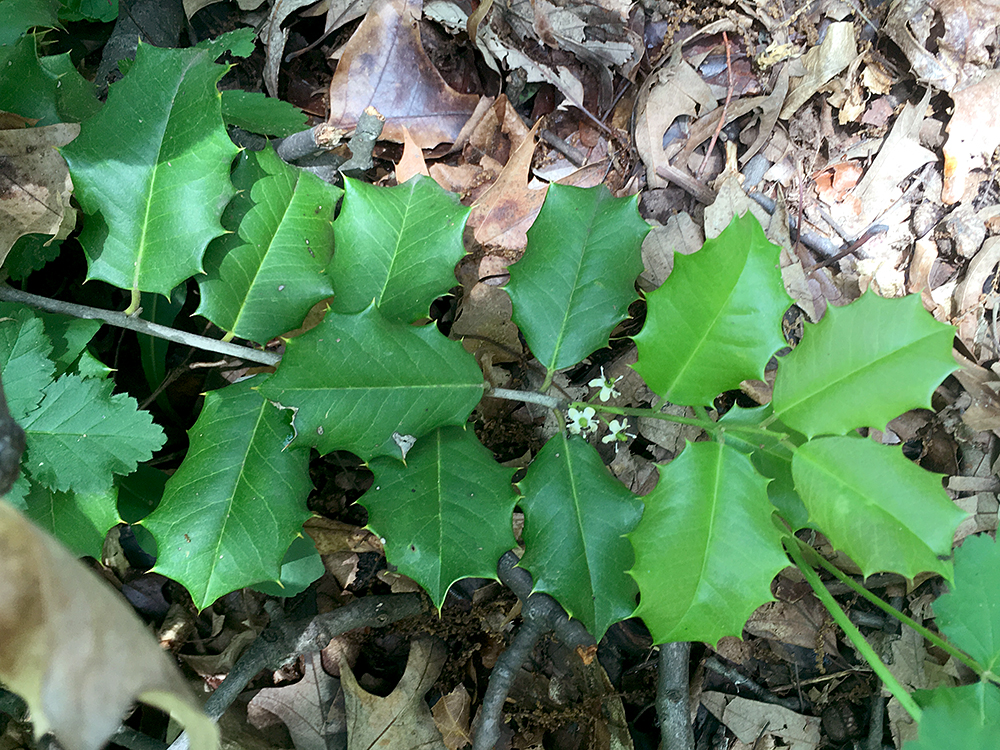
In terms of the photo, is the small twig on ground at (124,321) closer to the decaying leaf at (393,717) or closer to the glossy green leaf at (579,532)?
the glossy green leaf at (579,532)

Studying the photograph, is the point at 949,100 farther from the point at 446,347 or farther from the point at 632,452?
the point at 446,347

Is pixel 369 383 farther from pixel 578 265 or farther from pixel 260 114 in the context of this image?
pixel 260 114

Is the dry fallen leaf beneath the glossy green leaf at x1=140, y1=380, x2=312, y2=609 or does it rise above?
above

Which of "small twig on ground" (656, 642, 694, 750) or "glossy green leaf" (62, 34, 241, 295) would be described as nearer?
"glossy green leaf" (62, 34, 241, 295)

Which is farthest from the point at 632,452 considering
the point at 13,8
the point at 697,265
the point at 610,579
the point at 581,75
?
the point at 13,8

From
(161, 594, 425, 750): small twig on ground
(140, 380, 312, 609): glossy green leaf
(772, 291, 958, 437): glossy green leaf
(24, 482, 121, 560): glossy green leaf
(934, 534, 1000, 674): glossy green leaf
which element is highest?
(772, 291, 958, 437): glossy green leaf

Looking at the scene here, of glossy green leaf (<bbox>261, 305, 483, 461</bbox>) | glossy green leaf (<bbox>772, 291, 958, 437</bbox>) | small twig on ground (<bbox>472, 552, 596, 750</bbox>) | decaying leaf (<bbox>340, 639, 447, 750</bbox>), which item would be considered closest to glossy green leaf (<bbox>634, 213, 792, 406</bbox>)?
glossy green leaf (<bbox>772, 291, 958, 437</bbox>)

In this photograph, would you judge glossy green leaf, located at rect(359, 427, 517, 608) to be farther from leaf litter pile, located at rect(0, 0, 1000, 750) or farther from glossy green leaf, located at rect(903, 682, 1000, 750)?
glossy green leaf, located at rect(903, 682, 1000, 750)
